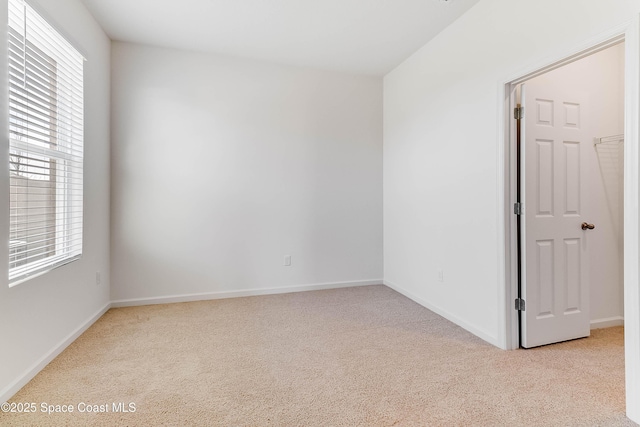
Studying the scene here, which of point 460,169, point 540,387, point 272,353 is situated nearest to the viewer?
point 540,387

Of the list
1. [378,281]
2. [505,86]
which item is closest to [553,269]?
[505,86]

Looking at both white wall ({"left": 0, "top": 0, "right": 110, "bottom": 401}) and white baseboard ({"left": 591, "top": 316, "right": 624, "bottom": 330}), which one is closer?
white wall ({"left": 0, "top": 0, "right": 110, "bottom": 401})

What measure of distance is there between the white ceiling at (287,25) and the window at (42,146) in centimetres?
69

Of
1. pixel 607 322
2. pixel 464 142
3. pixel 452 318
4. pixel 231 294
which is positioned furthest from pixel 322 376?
pixel 607 322

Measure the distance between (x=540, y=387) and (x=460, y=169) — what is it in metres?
1.66

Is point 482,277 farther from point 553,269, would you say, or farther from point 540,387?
point 540,387

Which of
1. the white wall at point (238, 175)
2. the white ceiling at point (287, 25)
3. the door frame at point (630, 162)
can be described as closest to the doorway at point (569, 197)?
the door frame at point (630, 162)

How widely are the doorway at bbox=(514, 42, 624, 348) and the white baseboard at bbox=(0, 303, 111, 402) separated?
322cm

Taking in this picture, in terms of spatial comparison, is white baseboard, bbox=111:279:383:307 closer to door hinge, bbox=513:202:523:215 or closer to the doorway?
the doorway

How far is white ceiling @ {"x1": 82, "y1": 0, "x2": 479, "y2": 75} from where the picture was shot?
8.45 ft

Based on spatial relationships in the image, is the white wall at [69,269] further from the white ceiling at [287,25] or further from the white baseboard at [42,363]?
the white ceiling at [287,25]

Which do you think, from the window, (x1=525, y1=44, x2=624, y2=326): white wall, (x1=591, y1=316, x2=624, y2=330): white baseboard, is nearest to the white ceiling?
the window

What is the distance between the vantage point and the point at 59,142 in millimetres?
2324

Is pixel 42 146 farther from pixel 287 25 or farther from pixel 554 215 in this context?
pixel 554 215
